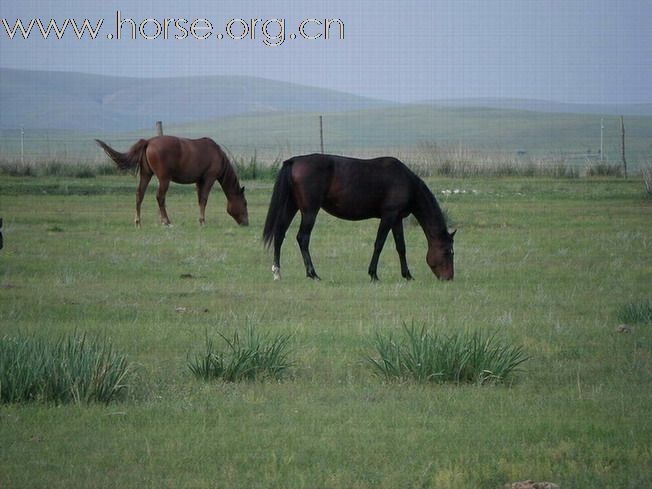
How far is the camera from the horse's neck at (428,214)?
48.4 ft

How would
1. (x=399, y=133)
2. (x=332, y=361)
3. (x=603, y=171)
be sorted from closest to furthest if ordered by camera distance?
1. (x=332, y=361)
2. (x=603, y=171)
3. (x=399, y=133)

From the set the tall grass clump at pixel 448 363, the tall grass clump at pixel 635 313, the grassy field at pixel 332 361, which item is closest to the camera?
the grassy field at pixel 332 361

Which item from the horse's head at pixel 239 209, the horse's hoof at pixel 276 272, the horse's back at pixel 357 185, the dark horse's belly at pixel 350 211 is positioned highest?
the horse's back at pixel 357 185

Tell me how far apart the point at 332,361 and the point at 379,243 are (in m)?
5.71

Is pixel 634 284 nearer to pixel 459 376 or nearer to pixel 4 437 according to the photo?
pixel 459 376

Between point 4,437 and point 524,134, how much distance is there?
326 ft

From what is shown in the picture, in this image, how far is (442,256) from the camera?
14.6m

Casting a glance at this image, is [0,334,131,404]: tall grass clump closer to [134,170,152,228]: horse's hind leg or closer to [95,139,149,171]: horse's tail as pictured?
[134,170,152,228]: horse's hind leg

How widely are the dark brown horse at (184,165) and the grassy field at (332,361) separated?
1589 millimetres

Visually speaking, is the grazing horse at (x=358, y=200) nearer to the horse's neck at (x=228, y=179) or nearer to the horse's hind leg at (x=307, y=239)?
the horse's hind leg at (x=307, y=239)

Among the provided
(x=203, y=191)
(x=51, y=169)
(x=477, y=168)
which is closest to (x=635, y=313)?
(x=203, y=191)

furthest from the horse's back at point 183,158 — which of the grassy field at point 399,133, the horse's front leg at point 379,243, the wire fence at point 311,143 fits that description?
the grassy field at point 399,133

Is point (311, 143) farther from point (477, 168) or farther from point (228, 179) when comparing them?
point (228, 179)

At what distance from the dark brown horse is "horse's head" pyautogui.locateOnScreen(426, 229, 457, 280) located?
28.4ft
